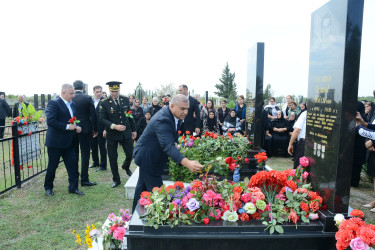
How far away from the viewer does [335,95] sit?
268 cm

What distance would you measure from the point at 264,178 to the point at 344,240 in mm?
911

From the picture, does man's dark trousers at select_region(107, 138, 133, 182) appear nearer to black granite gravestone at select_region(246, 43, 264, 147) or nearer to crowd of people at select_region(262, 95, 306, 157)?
black granite gravestone at select_region(246, 43, 264, 147)

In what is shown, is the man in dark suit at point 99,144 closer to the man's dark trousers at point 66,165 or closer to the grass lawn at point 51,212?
the grass lawn at point 51,212

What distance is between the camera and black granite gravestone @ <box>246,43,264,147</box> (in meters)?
6.00

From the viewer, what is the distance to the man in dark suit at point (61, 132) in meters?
5.07

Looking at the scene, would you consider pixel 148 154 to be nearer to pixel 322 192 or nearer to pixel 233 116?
pixel 322 192

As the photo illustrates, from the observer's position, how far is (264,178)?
9.60 feet

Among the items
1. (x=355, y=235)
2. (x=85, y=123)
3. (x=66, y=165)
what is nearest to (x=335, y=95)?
(x=355, y=235)

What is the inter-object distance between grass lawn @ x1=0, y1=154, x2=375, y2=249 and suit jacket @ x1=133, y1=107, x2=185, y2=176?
1448 millimetres

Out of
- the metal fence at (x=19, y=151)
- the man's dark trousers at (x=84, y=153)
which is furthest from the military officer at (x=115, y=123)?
the metal fence at (x=19, y=151)

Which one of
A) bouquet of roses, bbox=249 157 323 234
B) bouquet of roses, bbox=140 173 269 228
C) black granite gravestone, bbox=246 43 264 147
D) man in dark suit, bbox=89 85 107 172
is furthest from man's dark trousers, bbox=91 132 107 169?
bouquet of roses, bbox=249 157 323 234

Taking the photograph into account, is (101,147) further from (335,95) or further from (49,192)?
(335,95)

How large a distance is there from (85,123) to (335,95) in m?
5.23

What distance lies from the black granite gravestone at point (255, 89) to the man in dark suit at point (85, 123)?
12.4 feet
